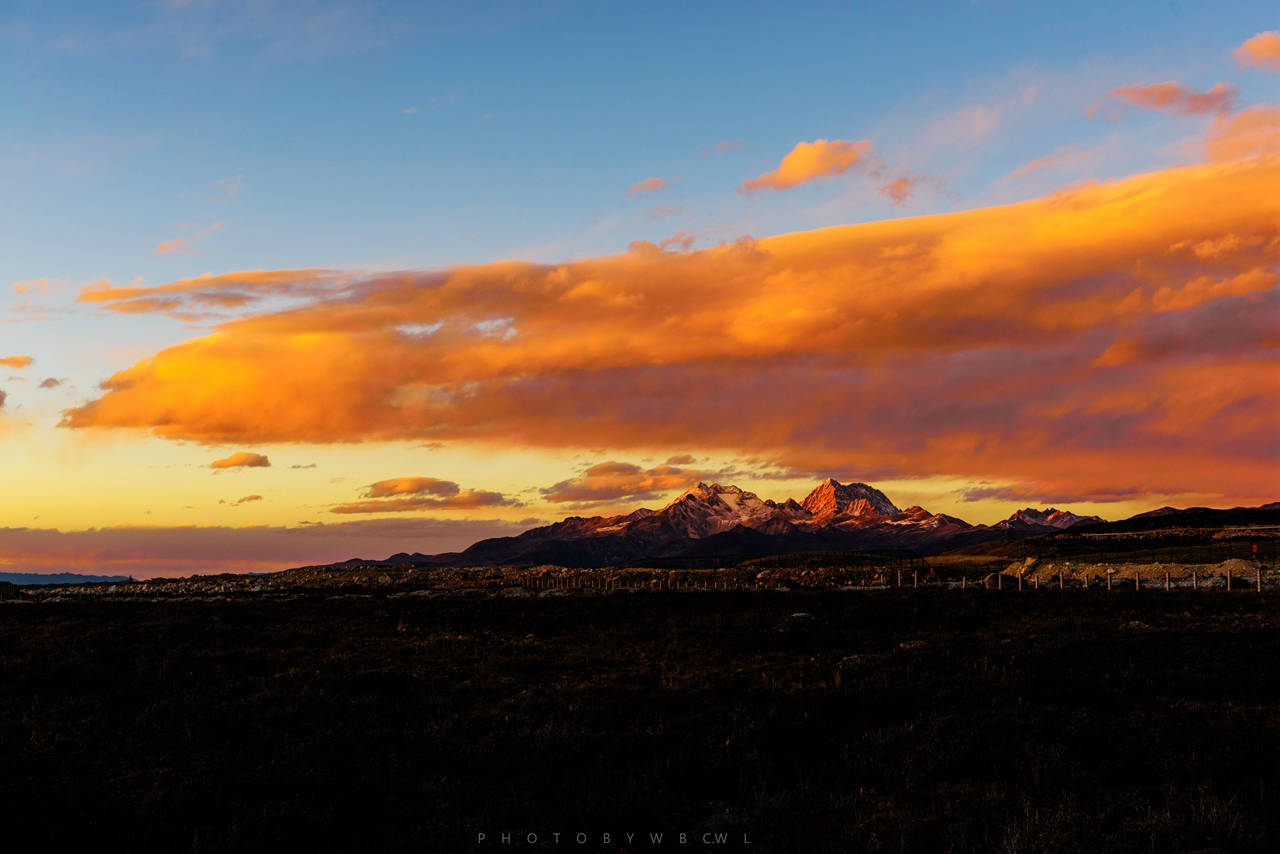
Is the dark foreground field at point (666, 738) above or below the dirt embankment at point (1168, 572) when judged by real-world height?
above

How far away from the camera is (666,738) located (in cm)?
2095

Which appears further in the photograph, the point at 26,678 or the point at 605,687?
the point at 26,678

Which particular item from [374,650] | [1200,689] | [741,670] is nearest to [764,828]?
[741,670]

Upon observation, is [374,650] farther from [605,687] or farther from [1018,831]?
[1018,831]

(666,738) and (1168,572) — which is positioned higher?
(666,738)

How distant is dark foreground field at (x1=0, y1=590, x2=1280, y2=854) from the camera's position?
15.2 m

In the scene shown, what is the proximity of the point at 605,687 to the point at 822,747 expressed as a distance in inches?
331

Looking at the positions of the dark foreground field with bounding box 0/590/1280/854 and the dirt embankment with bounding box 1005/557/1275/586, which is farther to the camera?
the dirt embankment with bounding box 1005/557/1275/586

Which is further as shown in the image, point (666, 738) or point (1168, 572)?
point (1168, 572)

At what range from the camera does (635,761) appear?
63.5ft

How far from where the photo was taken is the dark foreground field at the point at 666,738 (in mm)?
15250

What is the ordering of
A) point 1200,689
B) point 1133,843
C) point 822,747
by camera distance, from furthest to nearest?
1. point 1200,689
2. point 822,747
3. point 1133,843

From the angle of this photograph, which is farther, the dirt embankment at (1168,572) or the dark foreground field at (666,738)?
the dirt embankment at (1168,572)

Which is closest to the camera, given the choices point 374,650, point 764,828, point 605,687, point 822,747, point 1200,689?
point 764,828
